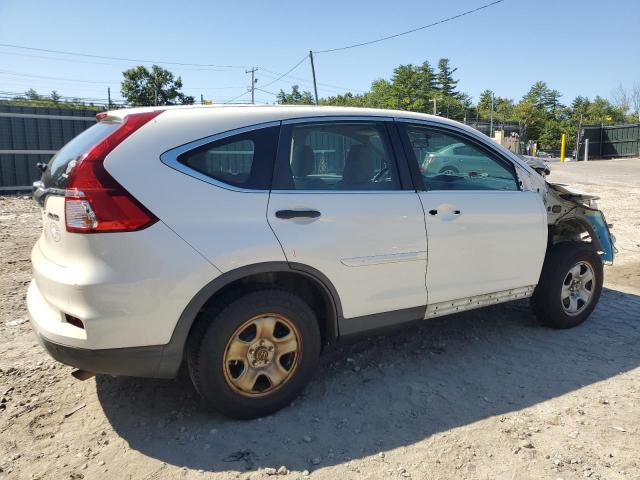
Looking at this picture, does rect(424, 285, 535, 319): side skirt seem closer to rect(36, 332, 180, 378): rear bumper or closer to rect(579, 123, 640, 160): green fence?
rect(36, 332, 180, 378): rear bumper

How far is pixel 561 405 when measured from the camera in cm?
313

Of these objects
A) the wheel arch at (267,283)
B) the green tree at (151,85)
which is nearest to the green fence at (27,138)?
the wheel arch at (267,283)

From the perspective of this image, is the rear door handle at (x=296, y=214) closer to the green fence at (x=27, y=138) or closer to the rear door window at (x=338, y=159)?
the rear door window at (x=338, y=159)

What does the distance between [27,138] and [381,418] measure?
13.6 metres

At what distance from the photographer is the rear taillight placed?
2.45 m

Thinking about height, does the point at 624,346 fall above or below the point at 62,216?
below

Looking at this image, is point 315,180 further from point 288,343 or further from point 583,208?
point 583,208

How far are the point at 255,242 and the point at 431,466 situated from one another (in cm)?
144

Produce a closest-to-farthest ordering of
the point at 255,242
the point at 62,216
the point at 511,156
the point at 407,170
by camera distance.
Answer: the point at 62,216 → the point at 255,242 → the point at 407,170 → the point at 511,156

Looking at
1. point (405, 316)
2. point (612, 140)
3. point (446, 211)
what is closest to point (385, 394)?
point (405, 316)

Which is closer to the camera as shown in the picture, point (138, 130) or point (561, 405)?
point (138, 130)

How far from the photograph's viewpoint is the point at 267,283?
9.49 feet

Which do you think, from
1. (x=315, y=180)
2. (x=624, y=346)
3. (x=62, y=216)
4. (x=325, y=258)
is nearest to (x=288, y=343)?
(x=325, y=258)

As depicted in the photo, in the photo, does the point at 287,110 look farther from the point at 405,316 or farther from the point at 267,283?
the point at 405,316
